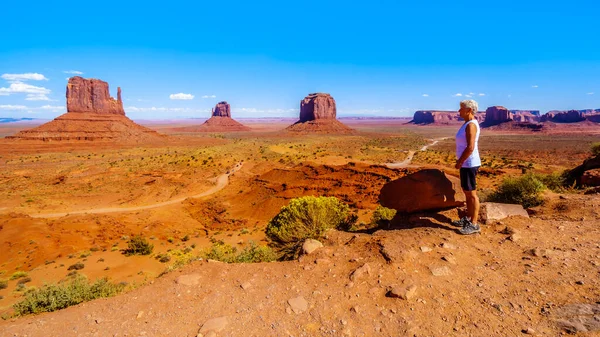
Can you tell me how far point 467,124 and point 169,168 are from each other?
4004 centimetres

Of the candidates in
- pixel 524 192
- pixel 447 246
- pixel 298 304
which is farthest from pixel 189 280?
pixel 524 192

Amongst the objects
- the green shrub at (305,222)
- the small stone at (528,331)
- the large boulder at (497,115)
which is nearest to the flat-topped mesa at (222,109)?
the large boulder at (497,115)

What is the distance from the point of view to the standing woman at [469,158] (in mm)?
5340

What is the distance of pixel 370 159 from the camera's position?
4547 cm

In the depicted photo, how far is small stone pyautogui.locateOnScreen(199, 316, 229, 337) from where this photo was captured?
3.87 m

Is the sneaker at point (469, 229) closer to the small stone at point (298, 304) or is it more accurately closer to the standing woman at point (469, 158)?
the standing woman at point (469, 158)

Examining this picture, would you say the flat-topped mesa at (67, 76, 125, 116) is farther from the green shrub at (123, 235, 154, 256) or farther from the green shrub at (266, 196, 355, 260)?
the green shrub at (266, 196, 355, 260)

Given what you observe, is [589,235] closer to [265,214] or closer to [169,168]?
[265,214]

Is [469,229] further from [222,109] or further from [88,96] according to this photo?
[222,109]

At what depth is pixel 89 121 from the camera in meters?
77.1

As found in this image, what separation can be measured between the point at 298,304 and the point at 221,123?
561 ft

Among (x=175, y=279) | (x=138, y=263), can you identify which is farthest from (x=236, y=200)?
(x=175, y=279)

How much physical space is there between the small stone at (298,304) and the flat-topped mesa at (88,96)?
9834cm

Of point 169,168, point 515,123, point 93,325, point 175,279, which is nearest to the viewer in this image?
point 93,325
